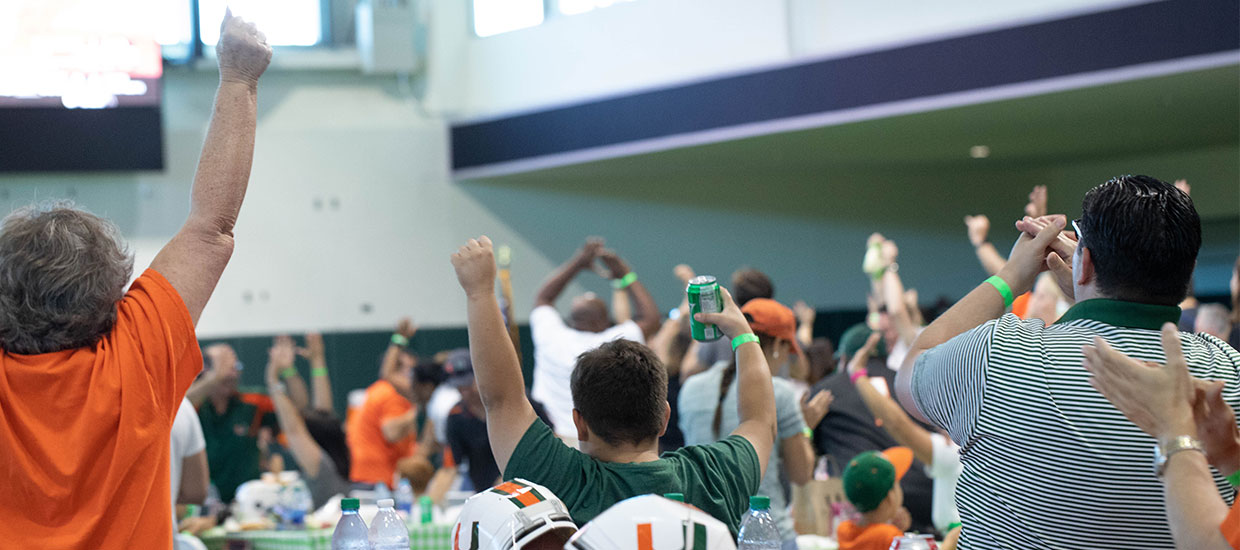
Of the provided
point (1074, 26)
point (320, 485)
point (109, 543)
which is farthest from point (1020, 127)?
point (109, 543)

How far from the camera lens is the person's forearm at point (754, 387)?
251cm

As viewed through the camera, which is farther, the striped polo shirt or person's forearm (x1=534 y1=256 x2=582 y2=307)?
person's forearm (x1=534 y1=256 x2=582 y2=307)

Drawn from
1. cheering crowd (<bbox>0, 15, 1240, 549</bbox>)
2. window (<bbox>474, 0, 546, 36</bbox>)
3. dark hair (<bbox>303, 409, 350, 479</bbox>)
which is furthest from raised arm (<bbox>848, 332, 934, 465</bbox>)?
window (<bbox>474, 0, 546, 36</bbox>)

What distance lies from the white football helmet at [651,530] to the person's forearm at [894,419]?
2.23 metres

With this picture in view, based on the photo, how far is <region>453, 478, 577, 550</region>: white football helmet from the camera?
5.90 feet

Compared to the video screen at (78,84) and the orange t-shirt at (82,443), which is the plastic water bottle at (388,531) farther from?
the video screen at (78,84)

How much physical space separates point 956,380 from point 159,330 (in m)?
1.31

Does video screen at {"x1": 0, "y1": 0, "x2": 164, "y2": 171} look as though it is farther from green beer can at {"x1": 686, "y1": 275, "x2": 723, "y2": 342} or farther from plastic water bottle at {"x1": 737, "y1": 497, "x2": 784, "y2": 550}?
plastic water bottle at {"x1": 737, "y1": 497, "x2": 784, "y2": 550}

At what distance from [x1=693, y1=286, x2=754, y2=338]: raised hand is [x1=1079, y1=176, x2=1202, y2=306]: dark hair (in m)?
0.86

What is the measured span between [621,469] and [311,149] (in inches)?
331

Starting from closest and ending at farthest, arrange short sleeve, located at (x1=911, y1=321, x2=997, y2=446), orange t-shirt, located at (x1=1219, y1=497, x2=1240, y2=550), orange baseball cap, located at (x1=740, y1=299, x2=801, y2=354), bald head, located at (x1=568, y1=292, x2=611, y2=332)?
1. orange t-shirt, located at (x1=1219, y1=497, x2=1240, y2=550)
2. short sleeve, located at (x1=911, y1=321, x2=997, y2=446)
3. orange baseball cap, located at (x1=740, y1=299, x2=801, y2=354)
4. bald head, located at (x1=568, y1=292, x2=611, y2=332)

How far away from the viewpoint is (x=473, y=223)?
10.5m

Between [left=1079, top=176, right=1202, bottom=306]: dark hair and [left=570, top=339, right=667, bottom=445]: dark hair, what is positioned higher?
[left=1079, top=176, right=1202, bottom=306]: dark hair

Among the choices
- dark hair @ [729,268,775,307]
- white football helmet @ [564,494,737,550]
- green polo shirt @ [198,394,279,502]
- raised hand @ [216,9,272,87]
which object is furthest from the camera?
green polo shirt @ [198,394,279,502]
